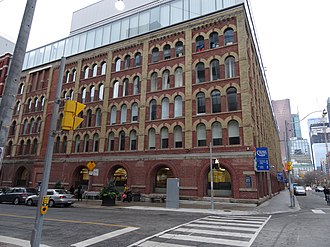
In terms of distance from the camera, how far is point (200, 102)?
987 inches

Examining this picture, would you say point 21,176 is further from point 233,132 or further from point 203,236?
point 203,236

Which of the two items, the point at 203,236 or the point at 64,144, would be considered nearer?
the point at 203,236

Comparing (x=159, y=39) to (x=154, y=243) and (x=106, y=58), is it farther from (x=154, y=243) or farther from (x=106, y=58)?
(x=154, y=243)

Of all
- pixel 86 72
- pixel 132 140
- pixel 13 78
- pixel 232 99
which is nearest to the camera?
pixel 13 78

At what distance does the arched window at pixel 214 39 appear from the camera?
25.8m

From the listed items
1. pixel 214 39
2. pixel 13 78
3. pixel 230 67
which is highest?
pixel 214 39

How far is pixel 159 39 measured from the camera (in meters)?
29.4

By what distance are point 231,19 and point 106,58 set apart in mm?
17539

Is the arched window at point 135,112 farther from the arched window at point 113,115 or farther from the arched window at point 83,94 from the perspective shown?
the arched window at point 83,94

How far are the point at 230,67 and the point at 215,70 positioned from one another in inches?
62.3

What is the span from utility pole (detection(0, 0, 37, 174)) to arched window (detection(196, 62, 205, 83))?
2145 cm

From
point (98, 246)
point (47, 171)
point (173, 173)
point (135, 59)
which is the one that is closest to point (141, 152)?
point (173, 173)

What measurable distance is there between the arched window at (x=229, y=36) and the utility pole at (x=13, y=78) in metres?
22.7

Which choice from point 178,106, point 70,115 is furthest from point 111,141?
point 70,115
